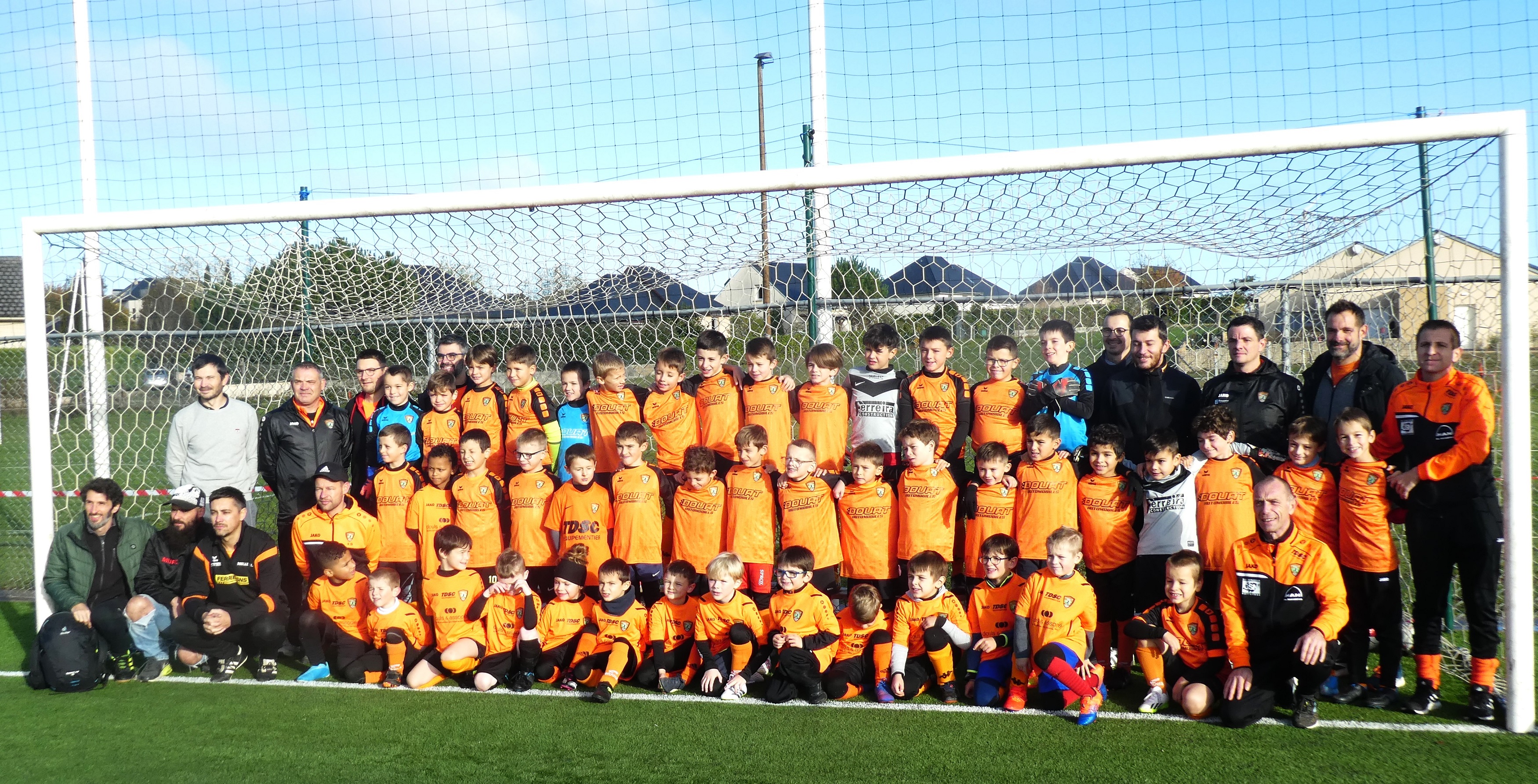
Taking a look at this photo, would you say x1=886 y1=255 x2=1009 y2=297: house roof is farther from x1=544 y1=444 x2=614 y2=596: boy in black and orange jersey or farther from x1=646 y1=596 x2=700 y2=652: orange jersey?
x1=646 y1=596 x2=700 y2=652: orange jersey

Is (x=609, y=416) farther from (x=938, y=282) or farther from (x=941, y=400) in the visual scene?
(x=938, y=282)

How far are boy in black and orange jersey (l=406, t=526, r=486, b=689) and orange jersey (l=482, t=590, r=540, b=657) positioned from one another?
0.07 metres

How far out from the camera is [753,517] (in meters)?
4.77

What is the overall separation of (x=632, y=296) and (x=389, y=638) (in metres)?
2.94

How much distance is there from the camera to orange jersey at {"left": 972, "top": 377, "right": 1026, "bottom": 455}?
4891 millimetres

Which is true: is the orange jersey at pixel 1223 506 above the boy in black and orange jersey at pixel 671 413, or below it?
below

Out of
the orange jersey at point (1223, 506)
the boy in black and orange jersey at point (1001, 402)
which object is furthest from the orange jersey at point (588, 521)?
the orange jersey at point (1223, 506)

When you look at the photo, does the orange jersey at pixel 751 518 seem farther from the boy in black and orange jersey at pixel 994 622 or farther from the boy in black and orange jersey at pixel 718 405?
the boy in black and orange jersey at pixel 994 622

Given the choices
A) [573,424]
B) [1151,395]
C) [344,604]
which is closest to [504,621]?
[344,604]

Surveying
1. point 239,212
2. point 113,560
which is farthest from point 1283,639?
point 113,560

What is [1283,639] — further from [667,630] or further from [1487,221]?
[667,630]

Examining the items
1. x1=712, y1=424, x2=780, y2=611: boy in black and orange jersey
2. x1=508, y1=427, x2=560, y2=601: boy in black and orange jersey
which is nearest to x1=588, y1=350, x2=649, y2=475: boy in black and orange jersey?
x1=508, y1=427, x2=560, y2=601: boy in black and orange jersey

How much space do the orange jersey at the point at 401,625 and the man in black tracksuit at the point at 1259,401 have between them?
3.84 metres

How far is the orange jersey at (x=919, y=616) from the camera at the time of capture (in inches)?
172
